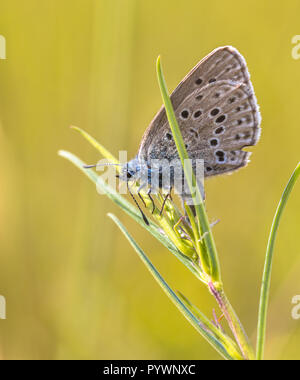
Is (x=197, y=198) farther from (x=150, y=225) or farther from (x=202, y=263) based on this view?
(x=150, y=225)

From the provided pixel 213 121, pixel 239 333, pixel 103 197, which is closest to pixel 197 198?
pixel 239 333

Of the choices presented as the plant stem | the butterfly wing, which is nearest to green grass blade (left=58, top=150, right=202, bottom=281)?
the plant stem

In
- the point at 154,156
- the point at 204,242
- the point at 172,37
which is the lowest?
the point at 204,242

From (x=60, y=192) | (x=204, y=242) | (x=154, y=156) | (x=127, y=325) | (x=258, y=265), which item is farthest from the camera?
(x=60, y=192)

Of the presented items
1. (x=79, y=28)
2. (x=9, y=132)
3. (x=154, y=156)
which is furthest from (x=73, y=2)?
(x=154, y=156)

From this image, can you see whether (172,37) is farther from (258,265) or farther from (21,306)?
(21,306)

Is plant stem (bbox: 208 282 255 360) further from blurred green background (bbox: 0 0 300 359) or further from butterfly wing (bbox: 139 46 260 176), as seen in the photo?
blurred green background (bbox: 0 0 300 359)

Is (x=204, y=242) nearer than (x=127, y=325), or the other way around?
(x=204, y=242)

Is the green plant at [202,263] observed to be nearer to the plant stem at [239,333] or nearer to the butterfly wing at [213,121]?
the plant stem at [239,333]
